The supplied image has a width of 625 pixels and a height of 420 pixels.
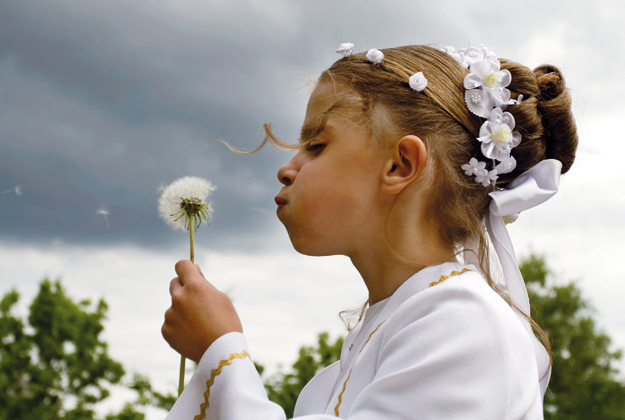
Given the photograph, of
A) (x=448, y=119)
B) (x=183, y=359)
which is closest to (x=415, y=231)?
(x=448, y=119)

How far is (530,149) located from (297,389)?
9372 millimetres

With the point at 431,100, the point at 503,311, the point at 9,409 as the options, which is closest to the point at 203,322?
the point at 503,311

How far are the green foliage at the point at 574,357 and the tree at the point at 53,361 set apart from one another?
9715 millimetres

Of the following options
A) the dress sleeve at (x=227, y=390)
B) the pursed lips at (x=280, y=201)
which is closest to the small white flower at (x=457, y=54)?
the pursed lips at (x=280, y=201)

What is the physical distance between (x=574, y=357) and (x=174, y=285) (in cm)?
1288

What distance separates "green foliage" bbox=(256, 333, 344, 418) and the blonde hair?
884 cm

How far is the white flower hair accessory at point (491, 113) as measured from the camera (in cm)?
213

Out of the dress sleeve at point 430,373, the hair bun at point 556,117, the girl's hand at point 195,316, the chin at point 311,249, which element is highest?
the hair bun at point 556,117

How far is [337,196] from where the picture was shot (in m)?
2.01

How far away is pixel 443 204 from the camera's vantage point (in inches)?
81.2

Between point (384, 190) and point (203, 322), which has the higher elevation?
point (384, 190)

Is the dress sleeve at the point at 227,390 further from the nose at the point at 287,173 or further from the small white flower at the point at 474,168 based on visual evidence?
the small white flower at the point at 474,168

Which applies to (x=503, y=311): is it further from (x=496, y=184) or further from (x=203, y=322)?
(x=203, y=322)

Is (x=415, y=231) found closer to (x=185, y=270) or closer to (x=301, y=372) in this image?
(x=185, y=270)
